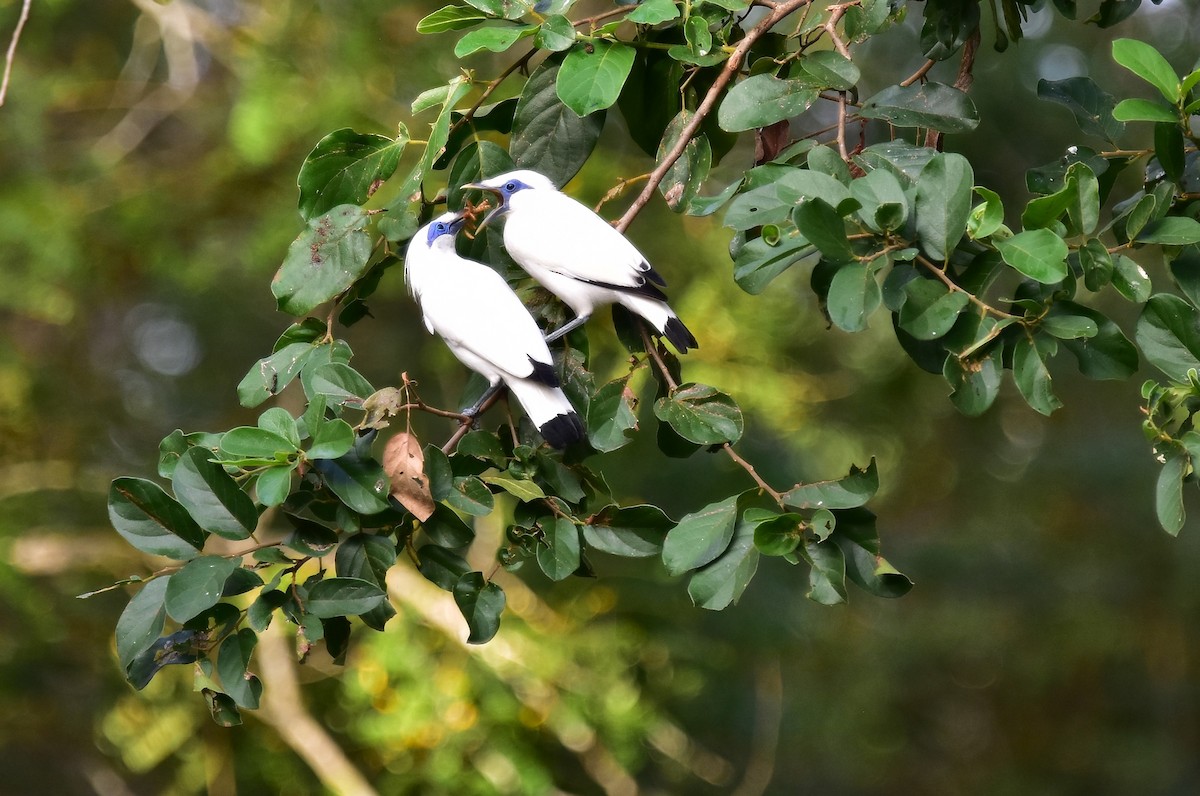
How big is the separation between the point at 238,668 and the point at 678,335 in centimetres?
38

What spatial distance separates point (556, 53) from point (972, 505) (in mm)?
3661

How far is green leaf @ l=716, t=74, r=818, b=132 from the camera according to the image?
0.84m

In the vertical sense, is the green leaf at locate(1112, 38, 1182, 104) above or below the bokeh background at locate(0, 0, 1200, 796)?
above

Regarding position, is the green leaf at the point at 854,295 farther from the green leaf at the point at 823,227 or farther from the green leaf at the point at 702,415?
the green leaf at the point at 702,415

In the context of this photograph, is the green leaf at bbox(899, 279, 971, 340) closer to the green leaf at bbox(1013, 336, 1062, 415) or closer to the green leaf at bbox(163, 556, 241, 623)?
the green leaf at bbox(1013, 336, 1062, 415)

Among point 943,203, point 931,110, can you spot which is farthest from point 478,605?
point 931,110

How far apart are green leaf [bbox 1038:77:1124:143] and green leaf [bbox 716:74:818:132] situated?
248 mm

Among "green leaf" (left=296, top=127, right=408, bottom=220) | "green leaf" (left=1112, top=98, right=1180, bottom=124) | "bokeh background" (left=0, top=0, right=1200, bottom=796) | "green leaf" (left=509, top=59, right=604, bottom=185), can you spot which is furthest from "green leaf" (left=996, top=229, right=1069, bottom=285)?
"bokeh background" (left=0, top=0, right=1200, bottom=796)

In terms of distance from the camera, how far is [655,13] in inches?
32.5

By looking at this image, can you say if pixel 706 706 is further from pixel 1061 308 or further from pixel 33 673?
pixel 1061 308

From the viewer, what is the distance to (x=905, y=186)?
79cm

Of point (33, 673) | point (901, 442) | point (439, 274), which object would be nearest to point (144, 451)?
point (33, 673)

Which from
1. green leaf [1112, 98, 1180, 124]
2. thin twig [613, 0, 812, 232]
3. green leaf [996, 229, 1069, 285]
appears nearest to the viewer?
green leaf [996, 229, 1069, 285]

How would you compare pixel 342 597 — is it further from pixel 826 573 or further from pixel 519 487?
pixel 826 573
